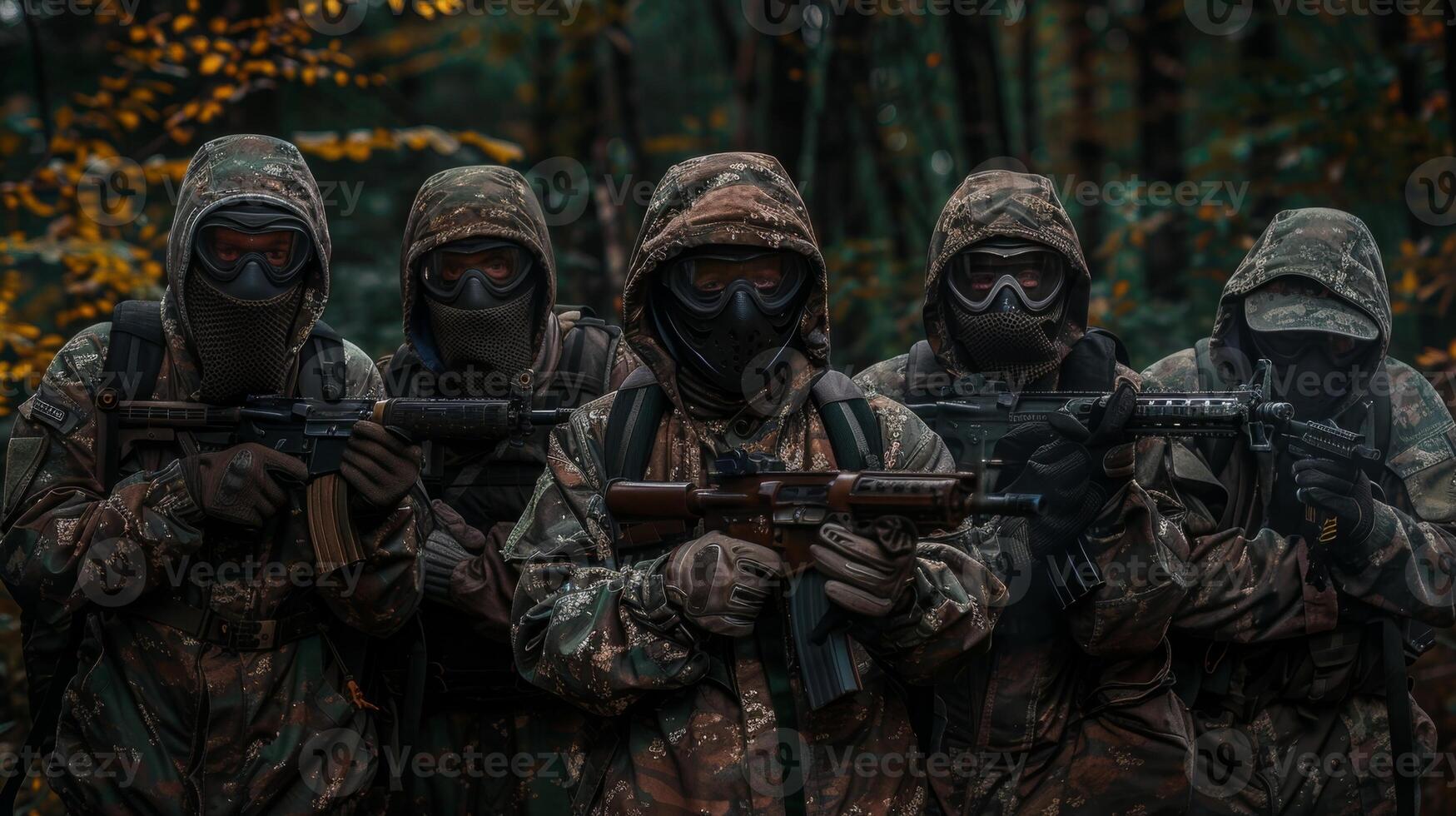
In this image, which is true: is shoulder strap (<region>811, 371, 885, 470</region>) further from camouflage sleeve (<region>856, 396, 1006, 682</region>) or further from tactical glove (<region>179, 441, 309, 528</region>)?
tactical glove (<region>179, 441, 309, 528</region>)

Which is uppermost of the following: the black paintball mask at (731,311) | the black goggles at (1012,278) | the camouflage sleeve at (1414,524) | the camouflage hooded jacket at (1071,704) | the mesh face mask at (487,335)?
the black paintball mask at (731,311)

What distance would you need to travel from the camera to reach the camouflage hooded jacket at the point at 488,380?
6441 millimetres

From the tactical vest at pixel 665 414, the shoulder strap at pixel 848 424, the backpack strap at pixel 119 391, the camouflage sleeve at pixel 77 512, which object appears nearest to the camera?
the tactical vest at pixel 665 414

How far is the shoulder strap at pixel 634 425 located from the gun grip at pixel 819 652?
72 centimetres

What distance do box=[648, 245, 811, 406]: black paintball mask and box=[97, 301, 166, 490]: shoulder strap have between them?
2263 mm

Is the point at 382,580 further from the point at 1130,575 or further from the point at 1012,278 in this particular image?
the point at 1012,278

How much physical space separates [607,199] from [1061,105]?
42.1ft

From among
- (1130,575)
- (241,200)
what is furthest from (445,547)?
(1130,575)

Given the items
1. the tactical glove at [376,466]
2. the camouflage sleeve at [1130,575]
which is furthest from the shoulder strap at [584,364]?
the camouflage sleeve at [1130,575]

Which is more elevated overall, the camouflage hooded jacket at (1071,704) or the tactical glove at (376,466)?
the tactical glove at (376,466)

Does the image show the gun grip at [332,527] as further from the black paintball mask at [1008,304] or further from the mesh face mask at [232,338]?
the black paintball mask at [1008,304]

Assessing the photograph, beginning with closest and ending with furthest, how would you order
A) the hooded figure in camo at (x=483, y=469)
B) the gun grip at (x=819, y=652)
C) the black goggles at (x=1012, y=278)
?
the gun grip at (x=819, y=652) < the hooded figure in camo at (x=483, y=469) < the black goggles at (x=1012, y=278)

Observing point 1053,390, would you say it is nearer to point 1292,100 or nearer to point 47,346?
point 47,346

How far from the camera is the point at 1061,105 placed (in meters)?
23.1
